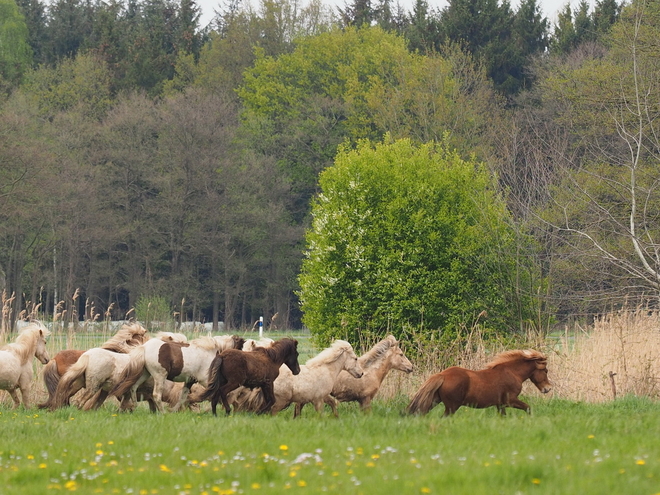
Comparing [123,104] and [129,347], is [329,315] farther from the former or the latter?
[123,104]

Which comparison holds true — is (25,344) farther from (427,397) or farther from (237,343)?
(427,397)

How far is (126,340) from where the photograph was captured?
17062 mm

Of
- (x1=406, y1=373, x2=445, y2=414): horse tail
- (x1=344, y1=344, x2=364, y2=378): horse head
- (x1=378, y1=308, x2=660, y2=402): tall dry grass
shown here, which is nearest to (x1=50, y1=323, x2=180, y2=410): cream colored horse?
(x1=344, y1=344, x2=364, y2=378): horse head

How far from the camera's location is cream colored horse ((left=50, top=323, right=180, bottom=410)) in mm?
15250

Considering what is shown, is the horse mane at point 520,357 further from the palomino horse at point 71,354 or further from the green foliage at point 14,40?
the green foliage at point 14,40

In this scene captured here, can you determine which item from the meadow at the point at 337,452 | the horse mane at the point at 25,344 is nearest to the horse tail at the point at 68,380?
the meadow at the point at 337,452

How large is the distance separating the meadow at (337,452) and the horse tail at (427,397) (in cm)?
39

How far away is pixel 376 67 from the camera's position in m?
61.5

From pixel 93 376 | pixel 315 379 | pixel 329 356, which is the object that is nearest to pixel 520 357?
pixel 329 356

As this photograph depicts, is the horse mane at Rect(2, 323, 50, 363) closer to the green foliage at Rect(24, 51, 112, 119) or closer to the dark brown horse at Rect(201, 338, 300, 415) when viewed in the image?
the dark brown horse at Rect(201, 338, 300, 415)

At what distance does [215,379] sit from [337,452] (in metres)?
4.72

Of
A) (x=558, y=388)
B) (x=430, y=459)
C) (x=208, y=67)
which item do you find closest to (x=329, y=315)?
(x=558, y=388)

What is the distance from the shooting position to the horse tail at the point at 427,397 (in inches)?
520

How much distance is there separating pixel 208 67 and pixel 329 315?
4961cm
